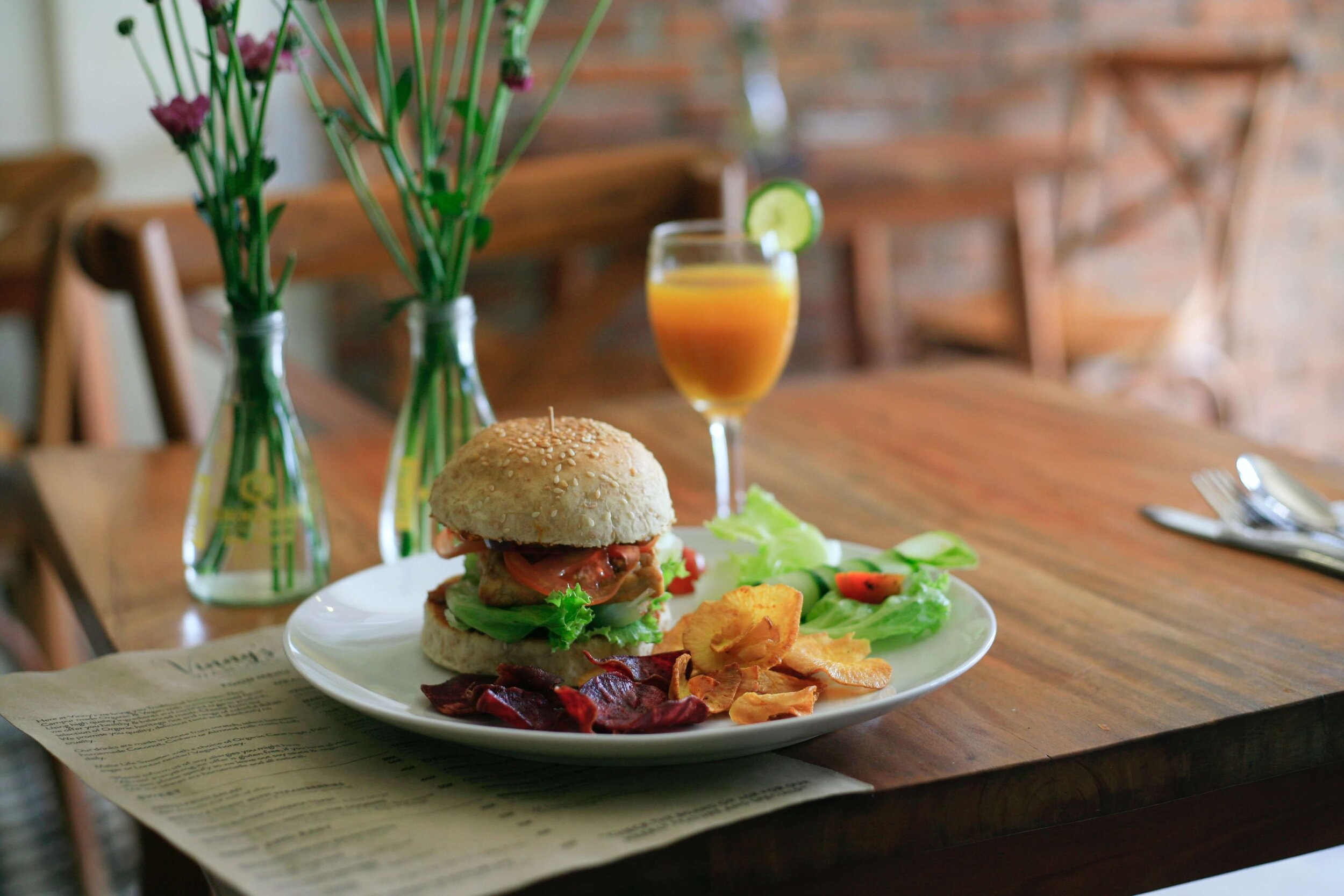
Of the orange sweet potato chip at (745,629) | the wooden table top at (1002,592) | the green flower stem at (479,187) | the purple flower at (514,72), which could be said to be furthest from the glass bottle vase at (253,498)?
the orange sweet potato chip at (745,629)

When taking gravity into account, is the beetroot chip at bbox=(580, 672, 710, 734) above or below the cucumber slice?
below

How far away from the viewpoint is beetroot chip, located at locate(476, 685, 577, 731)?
0.66m

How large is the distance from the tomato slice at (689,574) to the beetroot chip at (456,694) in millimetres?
221

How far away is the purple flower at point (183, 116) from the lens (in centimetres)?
81

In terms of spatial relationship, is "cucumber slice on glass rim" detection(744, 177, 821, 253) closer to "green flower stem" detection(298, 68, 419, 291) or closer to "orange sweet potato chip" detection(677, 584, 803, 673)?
"green flower stem" detection(298, 68, 419, 291)

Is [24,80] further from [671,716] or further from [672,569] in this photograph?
[671,716]

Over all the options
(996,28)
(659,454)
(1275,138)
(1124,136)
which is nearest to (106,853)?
(659,454)

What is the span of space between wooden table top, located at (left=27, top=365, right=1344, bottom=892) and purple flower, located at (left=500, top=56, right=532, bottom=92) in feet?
1.37

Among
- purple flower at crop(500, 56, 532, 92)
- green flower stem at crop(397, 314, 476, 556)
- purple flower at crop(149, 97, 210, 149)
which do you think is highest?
purple flower at crop(500, 56, 532, 92)

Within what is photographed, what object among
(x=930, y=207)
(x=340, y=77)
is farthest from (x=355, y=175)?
(x=930, y=207)

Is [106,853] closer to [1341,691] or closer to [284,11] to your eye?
[284,11]

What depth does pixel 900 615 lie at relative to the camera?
797 millimetres

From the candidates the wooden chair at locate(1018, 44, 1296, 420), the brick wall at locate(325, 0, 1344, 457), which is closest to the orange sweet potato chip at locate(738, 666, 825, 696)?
the wooden chair at locate(1018, 44, 1296, 420)

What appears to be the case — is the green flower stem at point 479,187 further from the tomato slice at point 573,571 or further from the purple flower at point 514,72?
the tomato slice at point 573,571
